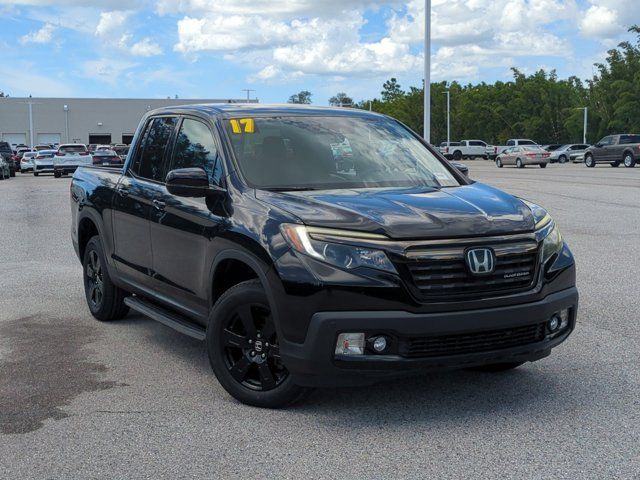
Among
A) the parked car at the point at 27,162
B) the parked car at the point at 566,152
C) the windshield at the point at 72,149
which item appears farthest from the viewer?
the parked car at the point at 566,152

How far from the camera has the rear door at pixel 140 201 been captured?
6141 mm

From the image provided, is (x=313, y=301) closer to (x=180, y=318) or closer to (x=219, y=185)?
(x=219, y=185)

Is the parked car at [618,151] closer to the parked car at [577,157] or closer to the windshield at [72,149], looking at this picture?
the parked car at [577,157]

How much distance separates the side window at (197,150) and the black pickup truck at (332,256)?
14 mm

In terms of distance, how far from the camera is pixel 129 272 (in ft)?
21.3

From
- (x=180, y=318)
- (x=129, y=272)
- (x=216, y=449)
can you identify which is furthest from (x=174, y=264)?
(x=216, y=449)

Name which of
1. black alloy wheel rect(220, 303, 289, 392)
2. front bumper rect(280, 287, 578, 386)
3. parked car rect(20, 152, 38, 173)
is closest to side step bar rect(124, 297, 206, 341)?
black alloy wheel rect(220, 303, 289, 392)

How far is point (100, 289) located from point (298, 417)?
128 inches

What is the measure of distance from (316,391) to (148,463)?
4.46 ft

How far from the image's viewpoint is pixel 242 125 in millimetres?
5617

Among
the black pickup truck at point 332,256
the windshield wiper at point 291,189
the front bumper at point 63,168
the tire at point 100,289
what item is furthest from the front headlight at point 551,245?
the front bumper at point 63,168

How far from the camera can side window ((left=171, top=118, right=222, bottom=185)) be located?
17.9ft

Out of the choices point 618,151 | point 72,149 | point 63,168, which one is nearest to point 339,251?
point 63,168

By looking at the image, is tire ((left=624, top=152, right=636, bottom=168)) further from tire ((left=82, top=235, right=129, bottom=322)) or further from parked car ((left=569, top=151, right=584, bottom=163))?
tire ((left=82, top=235, right=129, bottom=322))
